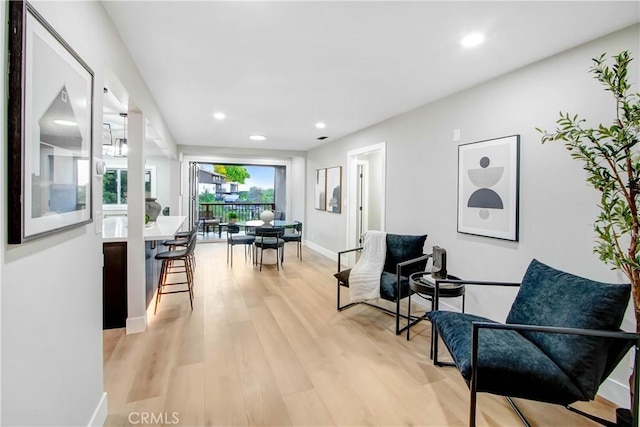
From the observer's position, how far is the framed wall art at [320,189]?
6.38 meters

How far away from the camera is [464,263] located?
3.04m

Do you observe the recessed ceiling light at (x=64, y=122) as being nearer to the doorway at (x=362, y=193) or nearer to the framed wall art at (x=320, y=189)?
the doorway at (x=362, y=193)

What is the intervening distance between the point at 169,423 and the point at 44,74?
181cm

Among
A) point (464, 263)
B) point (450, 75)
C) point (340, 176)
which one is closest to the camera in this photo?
point (450, 75)

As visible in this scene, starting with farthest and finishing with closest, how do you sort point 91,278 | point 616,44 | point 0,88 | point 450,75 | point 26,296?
1. point 450,75
2. point 616,44
3. point 91,278
4. point 26,296
5. point 0,88

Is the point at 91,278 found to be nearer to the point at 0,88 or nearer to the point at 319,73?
the point at 0,88

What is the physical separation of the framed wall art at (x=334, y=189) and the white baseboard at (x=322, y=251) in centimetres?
88

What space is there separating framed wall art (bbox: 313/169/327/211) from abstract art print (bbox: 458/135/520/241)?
3572 millimetres

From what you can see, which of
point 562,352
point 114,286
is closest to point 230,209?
point 114,286

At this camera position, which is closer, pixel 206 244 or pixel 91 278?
pixel 91 278

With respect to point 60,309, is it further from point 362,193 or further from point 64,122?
point 362,193

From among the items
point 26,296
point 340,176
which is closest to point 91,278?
point 26,296

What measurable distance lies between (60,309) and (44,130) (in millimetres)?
739

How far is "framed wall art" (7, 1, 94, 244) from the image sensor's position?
3.05ft
